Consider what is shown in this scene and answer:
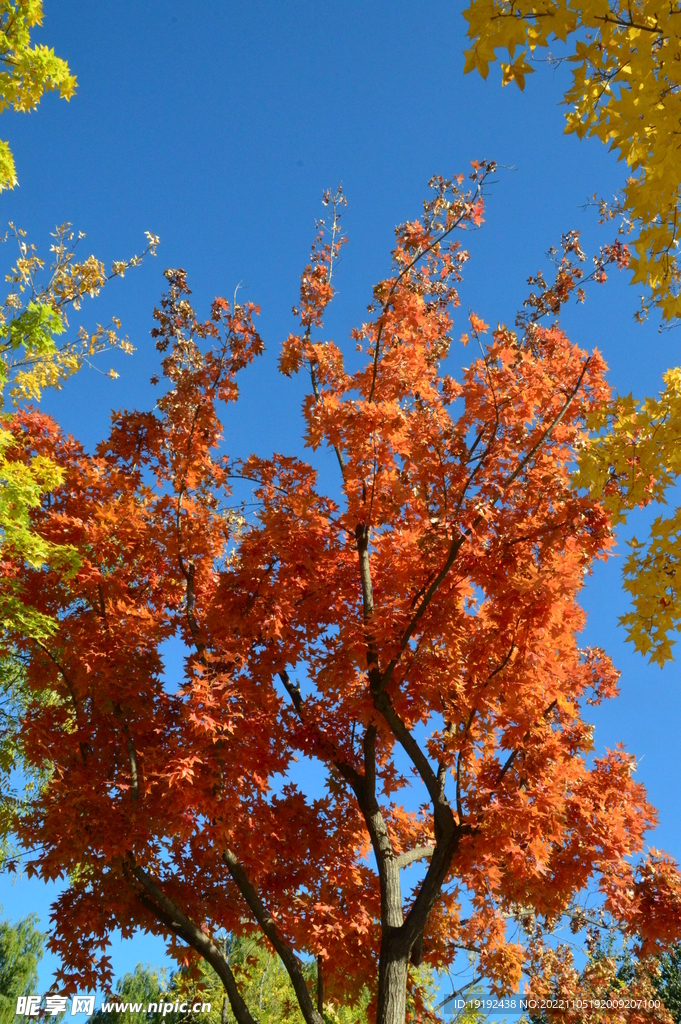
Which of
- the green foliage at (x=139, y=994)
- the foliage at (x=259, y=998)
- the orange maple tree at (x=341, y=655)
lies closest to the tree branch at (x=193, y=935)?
the orange maple tree at (x=341, y=655)

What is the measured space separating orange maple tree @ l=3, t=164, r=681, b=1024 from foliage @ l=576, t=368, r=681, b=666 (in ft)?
5.99

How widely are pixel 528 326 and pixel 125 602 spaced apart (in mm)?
4234

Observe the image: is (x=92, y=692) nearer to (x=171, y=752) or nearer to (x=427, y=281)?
(x=171, y=752)

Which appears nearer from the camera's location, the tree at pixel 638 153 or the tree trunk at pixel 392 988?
the tree at pixel 638 153

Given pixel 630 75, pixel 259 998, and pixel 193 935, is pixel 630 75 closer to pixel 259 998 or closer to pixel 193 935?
pixel 193 935

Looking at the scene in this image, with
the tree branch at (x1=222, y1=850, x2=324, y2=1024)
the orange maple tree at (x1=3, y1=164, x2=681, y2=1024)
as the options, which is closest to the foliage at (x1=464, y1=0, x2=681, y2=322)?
the orange maple tree at (x1=3, y1=164, x2=681, y2=1024)

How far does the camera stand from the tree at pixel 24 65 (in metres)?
5.80

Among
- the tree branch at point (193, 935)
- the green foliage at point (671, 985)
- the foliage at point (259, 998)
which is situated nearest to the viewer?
the tree branch at point (193, 935)

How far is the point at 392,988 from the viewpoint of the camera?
18.9ft

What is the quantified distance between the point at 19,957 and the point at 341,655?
639 inches

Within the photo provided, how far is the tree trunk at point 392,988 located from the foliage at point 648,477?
391 centimetres

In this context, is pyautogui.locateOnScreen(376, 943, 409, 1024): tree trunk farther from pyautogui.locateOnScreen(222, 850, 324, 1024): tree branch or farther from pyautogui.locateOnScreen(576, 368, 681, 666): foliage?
pyautogui.locateOnScreen(576, 368, 681, 666): foliage

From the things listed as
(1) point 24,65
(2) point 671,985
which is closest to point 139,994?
(2) point 671,985

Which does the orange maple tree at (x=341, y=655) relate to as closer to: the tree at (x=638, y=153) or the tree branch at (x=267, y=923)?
the tree branch at (x=267, y=923)
